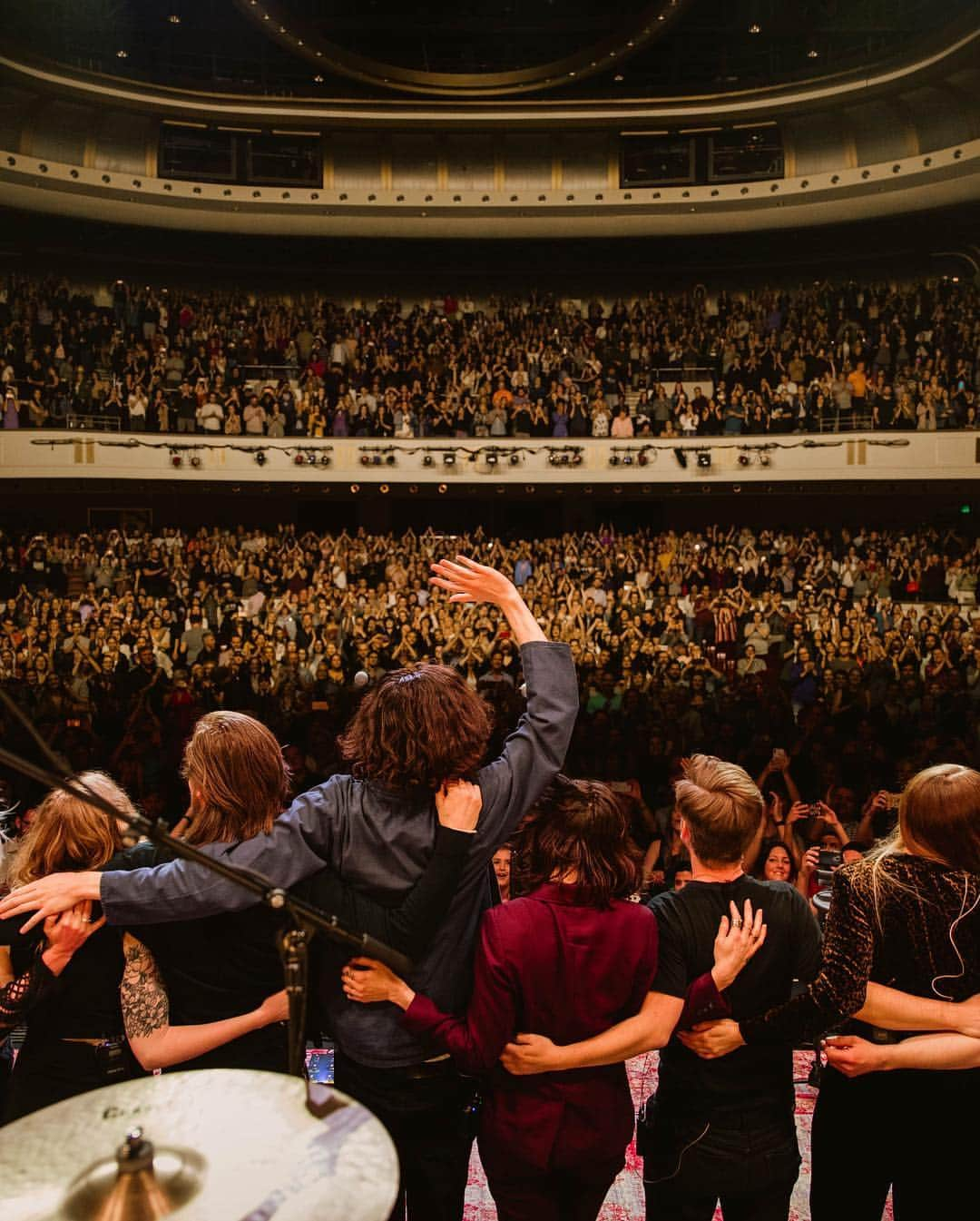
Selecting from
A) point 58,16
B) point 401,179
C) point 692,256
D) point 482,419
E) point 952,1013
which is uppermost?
point 58,16

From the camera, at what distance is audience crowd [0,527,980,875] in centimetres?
830

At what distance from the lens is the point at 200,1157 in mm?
1143

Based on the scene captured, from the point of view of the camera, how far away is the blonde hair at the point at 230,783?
197cm

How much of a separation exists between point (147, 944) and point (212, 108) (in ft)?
62.5

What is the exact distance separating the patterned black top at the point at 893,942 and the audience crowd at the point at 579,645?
9.13 feet

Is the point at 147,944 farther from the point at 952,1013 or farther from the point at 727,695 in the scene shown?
the point at 727,695

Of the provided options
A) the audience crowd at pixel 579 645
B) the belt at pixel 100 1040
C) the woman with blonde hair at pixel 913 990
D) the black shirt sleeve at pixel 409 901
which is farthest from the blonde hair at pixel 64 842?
the audience crowd at pixel 579 645

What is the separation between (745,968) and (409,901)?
0.71 m

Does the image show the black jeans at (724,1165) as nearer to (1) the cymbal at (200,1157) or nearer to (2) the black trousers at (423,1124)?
(2) the black trousers at (423,1124)

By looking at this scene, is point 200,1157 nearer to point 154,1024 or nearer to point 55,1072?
point 154,1024

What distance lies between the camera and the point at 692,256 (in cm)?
1897

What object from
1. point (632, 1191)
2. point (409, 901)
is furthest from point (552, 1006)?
point (632, 1191)

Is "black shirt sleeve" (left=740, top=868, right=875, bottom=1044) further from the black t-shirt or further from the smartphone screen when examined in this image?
the smartphone screen

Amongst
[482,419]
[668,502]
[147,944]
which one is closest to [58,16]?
[482,419]
